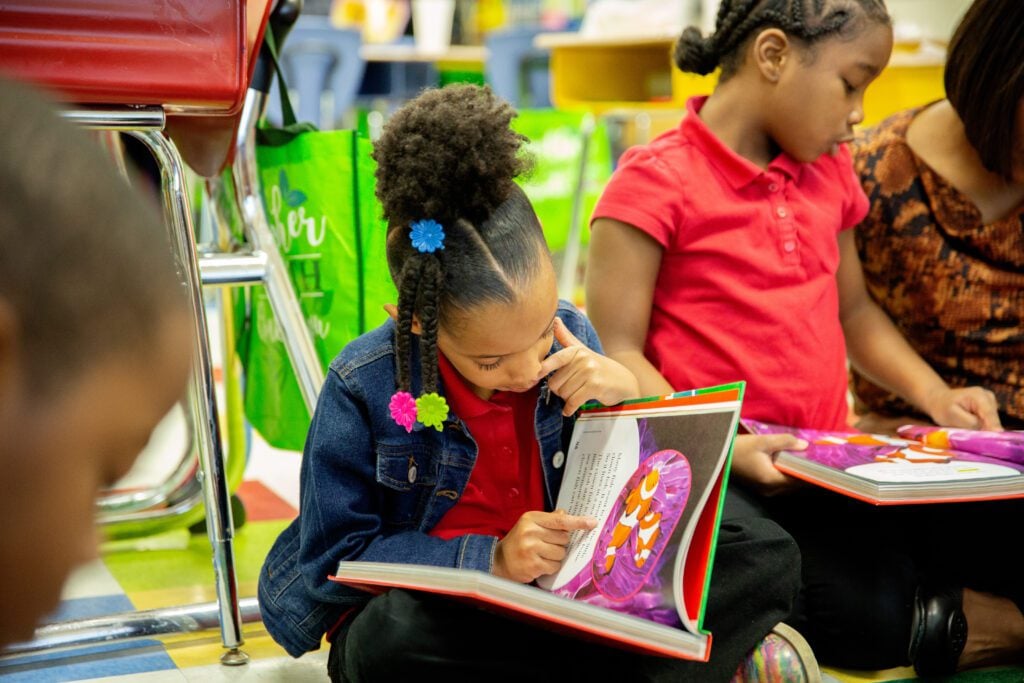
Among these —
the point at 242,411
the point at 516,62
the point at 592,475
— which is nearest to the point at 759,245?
the point at 592,475

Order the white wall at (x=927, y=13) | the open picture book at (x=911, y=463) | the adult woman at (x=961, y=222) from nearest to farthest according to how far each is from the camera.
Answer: the open picture book at (x=911, y=463) < the adult woman at (x=961, y=222) < the white wall at (x=927, y=13)

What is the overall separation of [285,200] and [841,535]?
30.1 inches

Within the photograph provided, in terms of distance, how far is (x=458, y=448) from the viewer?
1.04m

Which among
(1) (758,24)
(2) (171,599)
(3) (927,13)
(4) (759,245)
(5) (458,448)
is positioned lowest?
(2) (171,599)

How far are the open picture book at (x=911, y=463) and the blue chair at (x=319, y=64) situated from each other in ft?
14.2

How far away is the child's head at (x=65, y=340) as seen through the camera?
527mm

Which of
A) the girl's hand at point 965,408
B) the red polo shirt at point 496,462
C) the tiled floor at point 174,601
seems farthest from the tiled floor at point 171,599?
the girl's hand at point 965,408

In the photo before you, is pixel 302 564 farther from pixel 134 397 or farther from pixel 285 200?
pixel 285 200

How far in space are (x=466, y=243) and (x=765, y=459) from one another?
43 centimetres

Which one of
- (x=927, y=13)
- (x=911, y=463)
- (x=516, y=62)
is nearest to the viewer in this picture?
(x=911, y=463)

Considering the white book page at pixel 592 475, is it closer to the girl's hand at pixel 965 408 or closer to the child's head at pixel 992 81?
the girl's hand at pixel 965 408

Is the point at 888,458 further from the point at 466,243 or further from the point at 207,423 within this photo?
the point at 207,423

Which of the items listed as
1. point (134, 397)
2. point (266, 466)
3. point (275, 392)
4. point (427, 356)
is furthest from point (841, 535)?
point (266, 466)

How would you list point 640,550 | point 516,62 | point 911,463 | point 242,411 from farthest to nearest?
point 516,62
point 242,411
point 911,463
point 640,550
